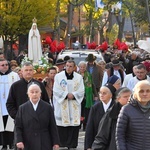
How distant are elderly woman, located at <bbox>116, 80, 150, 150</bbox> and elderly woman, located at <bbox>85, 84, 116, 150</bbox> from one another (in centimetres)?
145

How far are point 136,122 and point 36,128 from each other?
2165mm

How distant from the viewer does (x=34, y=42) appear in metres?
20.4

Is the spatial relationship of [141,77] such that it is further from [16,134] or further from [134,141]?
[134,141]

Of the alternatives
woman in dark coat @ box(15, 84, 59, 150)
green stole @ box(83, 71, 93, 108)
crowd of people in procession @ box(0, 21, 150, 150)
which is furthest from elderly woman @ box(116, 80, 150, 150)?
green stole @ box(83, 71, 93, 108)

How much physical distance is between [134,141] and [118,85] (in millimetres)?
2842

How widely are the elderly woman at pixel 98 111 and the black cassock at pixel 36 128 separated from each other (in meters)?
0.52

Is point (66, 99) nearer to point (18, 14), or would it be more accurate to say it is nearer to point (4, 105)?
point (4, 105)

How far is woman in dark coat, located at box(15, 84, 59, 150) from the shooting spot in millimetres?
8891

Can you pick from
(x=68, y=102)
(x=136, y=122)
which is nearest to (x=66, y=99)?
(x=68, y=102)

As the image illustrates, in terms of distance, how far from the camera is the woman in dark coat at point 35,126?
29.2ft

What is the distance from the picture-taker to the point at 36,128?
350 inches

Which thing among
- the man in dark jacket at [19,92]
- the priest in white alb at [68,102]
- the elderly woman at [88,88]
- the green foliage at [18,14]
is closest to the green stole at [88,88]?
the elderly woman at [88,88]

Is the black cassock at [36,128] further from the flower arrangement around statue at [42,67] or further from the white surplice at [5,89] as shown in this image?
the flower arrangement around statue at [42,67]

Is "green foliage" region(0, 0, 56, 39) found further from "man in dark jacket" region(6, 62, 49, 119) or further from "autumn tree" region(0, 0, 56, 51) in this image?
"man in dark jacket" region(6, 62, 49, 119)
